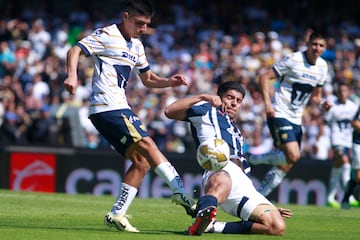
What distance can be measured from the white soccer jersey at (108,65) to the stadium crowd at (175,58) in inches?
410

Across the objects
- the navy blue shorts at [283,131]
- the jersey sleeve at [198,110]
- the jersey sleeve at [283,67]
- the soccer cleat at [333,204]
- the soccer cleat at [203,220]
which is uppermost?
the jersey sleeve at [198,110]

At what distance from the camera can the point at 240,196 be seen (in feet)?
33.7

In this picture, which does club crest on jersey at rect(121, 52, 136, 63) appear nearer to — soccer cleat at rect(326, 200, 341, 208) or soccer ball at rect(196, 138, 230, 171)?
soccer ball at rect(196, 138, 230, 171)

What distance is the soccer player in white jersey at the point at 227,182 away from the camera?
9.99 meters

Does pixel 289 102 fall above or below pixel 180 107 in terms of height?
below

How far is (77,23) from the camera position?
29547 millimetres

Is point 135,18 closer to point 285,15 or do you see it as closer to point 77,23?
point 77,23

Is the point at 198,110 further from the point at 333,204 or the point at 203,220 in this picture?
the point at 333,204

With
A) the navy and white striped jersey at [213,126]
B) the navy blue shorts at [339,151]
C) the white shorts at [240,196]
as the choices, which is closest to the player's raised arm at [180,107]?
the navy and white striped jersey at [213,126]

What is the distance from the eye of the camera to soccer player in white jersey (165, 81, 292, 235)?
9.99 meters

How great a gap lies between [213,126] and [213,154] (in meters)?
0.97

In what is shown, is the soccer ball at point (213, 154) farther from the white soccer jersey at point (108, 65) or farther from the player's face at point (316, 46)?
the player's face at point (316, 46)

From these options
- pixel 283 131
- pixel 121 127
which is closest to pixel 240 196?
pixel 121 127

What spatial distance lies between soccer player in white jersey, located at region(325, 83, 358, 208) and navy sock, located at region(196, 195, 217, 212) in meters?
9.74
